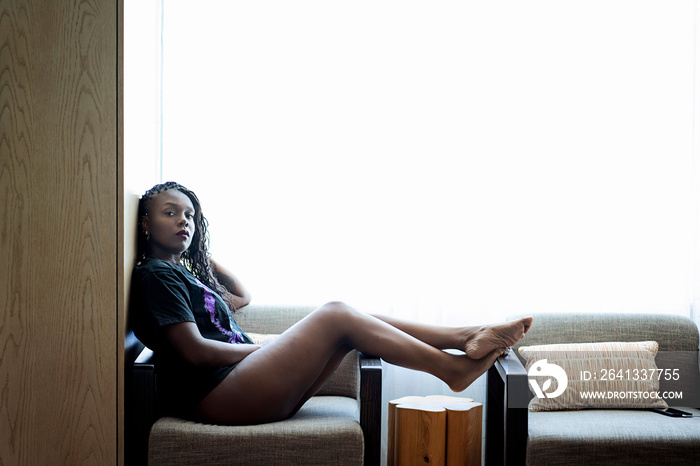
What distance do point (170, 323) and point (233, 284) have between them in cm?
68

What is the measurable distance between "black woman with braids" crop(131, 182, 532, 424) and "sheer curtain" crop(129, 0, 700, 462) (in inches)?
26.4

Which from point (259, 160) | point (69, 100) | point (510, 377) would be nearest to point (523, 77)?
point (259, 160)

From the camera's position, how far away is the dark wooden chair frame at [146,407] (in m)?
2.08

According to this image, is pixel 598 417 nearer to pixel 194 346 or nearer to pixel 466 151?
pixel 466 151

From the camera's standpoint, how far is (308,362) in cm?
223

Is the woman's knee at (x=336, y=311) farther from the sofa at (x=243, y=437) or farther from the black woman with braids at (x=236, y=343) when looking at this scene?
the sofa at (x=243, y=437)

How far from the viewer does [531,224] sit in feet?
10.3

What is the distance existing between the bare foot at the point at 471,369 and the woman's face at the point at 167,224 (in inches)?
44.5

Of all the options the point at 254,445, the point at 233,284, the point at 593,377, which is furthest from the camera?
the point at 233,284

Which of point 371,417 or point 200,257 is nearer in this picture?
point 371,417

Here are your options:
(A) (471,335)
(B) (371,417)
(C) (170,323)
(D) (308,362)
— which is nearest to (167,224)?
(C) (170,323)

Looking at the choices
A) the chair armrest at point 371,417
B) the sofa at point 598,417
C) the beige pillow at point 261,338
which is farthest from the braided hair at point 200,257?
the sofa at point 598,417

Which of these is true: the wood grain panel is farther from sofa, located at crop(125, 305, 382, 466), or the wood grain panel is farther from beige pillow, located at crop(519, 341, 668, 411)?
beige pillow, located at crop(519, 341, 668, 411)

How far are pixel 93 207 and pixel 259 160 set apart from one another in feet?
3.60
